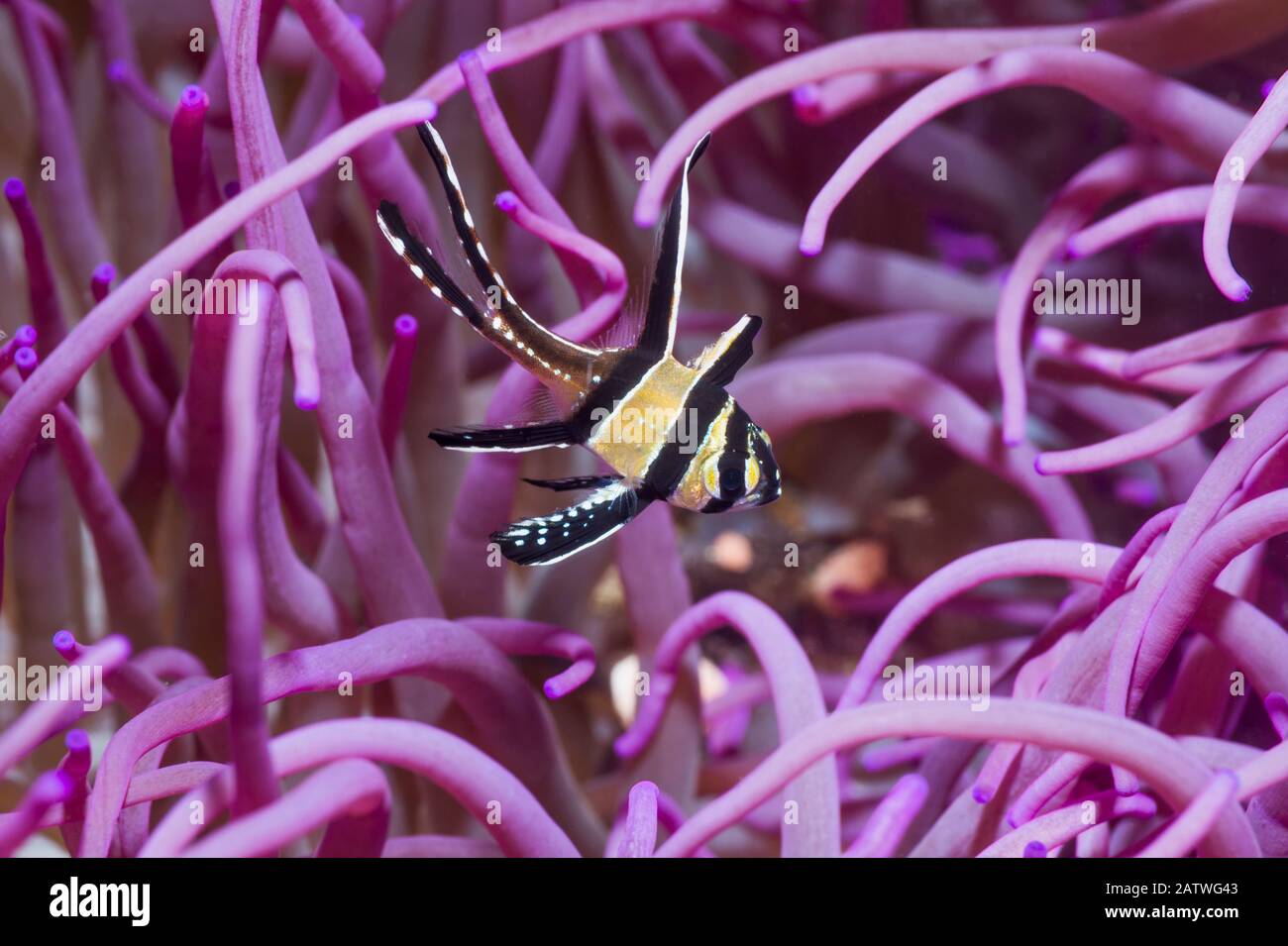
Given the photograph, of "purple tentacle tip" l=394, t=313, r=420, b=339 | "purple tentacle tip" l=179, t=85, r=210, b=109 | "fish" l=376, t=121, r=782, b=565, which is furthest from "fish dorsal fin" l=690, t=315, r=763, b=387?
"purple tentacle tip" l=179, t=85, r=210, b=109

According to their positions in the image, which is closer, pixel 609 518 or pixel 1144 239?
pixel 609 518

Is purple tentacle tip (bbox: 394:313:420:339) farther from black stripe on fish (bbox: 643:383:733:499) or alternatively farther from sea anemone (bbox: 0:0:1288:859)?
black stripe on fish (bbox: 643:383:733:499)

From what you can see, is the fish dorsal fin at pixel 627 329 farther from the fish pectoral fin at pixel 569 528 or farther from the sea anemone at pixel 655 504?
the fish pectoral fin at pixel 569 528

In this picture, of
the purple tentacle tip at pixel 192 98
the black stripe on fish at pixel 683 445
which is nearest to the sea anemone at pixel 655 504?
the purple tentacle tip at pixel 192 98

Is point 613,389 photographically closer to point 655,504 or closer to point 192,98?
point 655,504

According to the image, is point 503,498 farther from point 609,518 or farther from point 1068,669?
point 1068,669

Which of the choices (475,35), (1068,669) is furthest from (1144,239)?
(475,35)

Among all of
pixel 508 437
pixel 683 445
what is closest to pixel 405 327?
pixel 508 437
